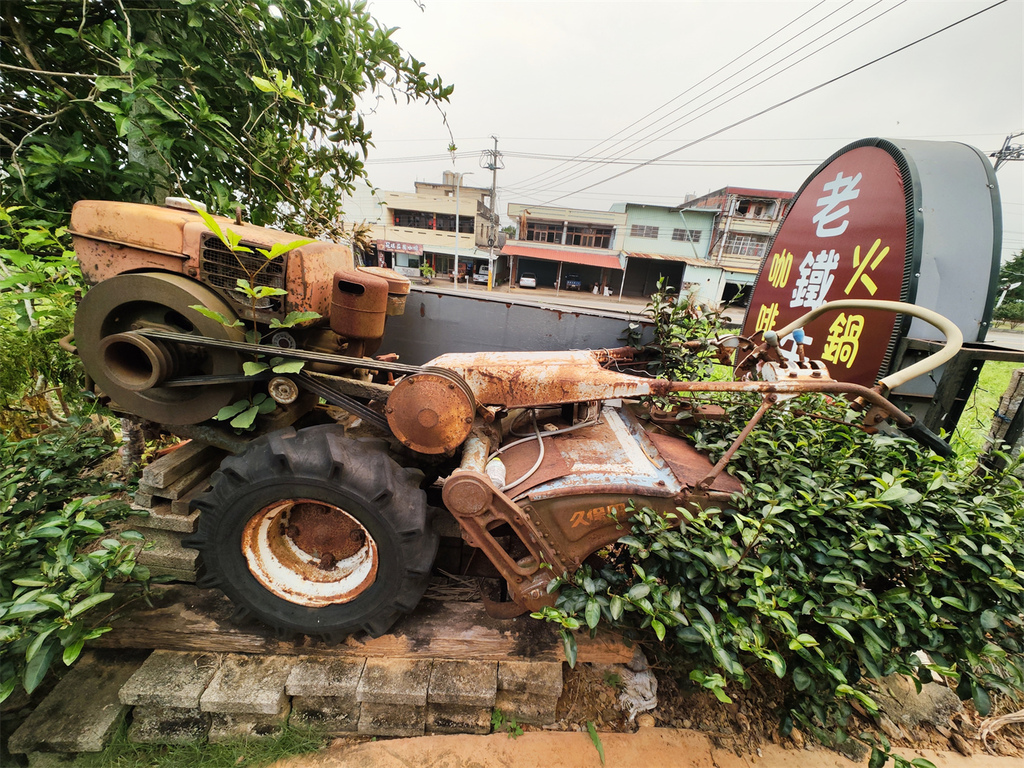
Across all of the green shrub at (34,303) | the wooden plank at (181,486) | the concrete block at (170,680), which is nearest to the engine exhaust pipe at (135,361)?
the wooden plank at (181,486)

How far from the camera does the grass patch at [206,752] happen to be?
1.82 m

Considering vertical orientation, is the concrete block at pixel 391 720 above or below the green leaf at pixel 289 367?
below

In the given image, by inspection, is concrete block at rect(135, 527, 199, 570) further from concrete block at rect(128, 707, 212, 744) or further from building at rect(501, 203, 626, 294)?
building at rect(501, 203, 626, 294)

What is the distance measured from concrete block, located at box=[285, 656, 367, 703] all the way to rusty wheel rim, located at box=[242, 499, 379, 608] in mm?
299

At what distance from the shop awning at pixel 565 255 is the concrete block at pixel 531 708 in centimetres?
2367

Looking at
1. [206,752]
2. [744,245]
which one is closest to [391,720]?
[206,752]

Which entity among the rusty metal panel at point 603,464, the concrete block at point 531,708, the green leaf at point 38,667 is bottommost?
the concrete block at point 531,708

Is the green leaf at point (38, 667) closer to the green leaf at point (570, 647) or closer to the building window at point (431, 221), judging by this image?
the green leaf at point (570, 647)

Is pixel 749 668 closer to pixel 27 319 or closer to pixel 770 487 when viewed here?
pixel 770 487

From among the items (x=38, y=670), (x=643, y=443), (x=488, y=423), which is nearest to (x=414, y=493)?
(x=488, y=423)

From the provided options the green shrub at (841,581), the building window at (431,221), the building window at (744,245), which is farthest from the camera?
the building window at (431,221)

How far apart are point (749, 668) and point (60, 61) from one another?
578 cm

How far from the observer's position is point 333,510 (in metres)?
2.13

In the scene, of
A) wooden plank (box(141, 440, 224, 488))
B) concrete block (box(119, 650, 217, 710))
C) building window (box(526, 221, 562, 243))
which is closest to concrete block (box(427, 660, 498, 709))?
concrete block (box(119, 650, 217, 710))
